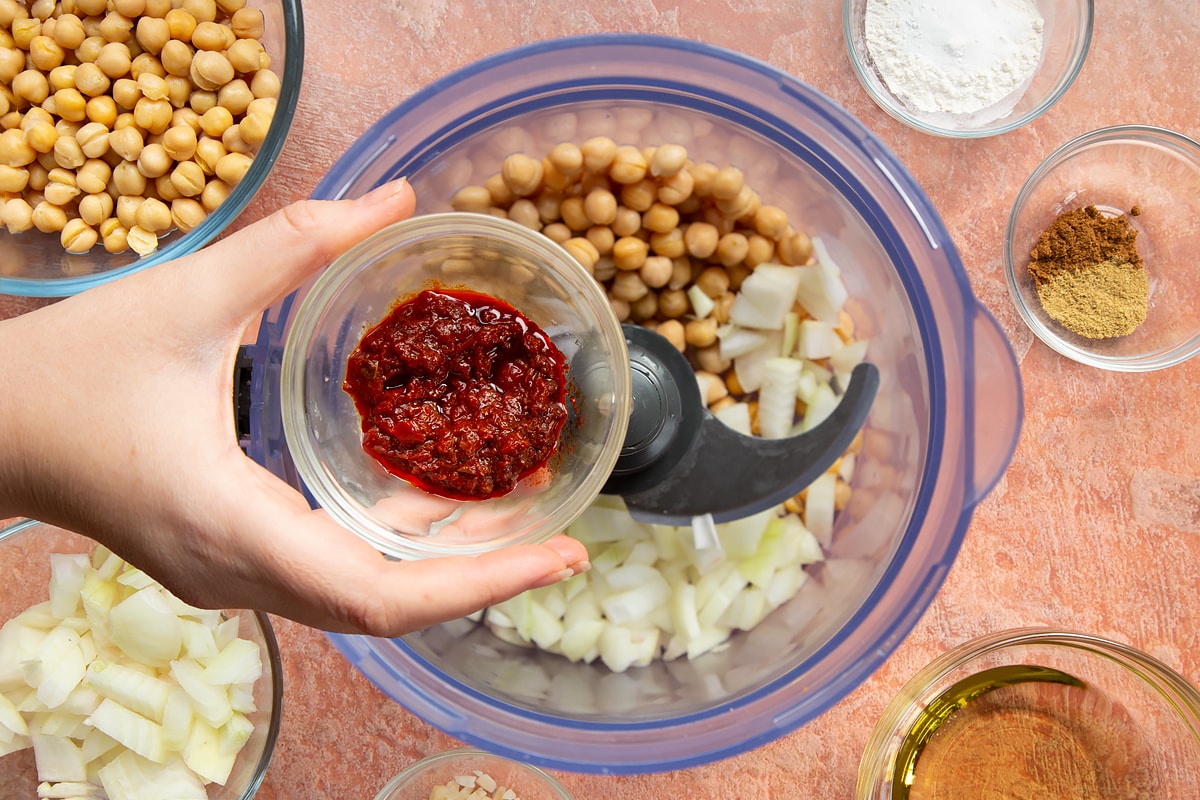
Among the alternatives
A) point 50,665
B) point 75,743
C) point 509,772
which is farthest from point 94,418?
point 509,772

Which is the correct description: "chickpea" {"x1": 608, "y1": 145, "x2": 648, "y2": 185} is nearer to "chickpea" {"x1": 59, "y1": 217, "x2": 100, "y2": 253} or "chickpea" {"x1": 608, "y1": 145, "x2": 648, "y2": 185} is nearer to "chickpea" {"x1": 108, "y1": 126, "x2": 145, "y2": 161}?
"chickpea" {"x1": 108, "y1": 126, "x2": 145, "y2": 161}

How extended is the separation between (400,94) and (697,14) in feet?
1.78

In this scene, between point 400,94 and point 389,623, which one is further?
point 400,94

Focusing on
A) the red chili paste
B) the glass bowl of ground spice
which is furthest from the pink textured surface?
the red chili paste

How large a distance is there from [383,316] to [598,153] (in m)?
0.43

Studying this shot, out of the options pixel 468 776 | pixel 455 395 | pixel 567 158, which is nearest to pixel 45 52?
pixel 567 158

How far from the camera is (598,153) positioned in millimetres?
1396

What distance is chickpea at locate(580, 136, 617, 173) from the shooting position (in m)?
1.40

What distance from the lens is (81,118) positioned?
1.58 metres

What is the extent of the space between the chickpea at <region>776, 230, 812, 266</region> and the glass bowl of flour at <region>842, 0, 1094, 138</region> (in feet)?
1.02

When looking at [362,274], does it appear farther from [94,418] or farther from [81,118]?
[81,118]

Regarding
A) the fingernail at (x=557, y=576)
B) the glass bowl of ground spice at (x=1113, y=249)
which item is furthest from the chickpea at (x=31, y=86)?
the glass bowl of ground spice at (x=1113, y=249)

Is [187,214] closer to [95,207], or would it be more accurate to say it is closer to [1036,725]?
[95,207]

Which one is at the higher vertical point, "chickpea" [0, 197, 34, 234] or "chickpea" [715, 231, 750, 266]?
"chickpea" [715, 231, 750, 266]
